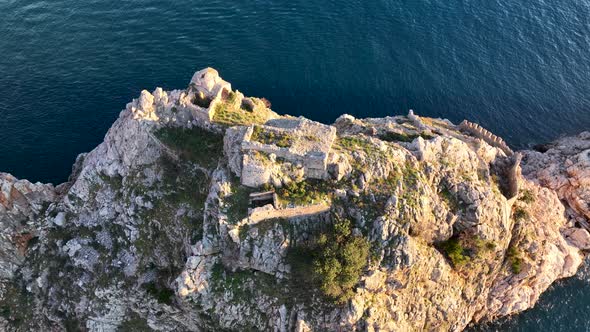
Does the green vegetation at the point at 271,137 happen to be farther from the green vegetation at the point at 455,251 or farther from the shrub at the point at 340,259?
the green vegetation at the point at 455,251

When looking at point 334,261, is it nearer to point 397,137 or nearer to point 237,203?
point 237,203

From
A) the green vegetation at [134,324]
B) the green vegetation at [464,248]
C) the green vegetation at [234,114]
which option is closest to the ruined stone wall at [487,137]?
the green vegetation at [464,248]

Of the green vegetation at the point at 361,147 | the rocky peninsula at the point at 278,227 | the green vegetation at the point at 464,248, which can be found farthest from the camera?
the green vegetation at the point at 464,248

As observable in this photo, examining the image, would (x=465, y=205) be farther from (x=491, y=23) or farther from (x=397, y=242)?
(x=491, y=23)

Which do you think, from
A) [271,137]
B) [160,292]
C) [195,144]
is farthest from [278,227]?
[160,292]

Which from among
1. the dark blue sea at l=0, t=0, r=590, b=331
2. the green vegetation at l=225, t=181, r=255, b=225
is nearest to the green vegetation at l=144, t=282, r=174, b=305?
the green vegetation at l=225, t=181, r=255, b=225

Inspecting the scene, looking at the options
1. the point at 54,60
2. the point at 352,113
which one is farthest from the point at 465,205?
Answer: the point at 54,60

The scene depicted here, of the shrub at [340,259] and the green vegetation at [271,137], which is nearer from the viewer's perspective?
the shrub at [340,259]
